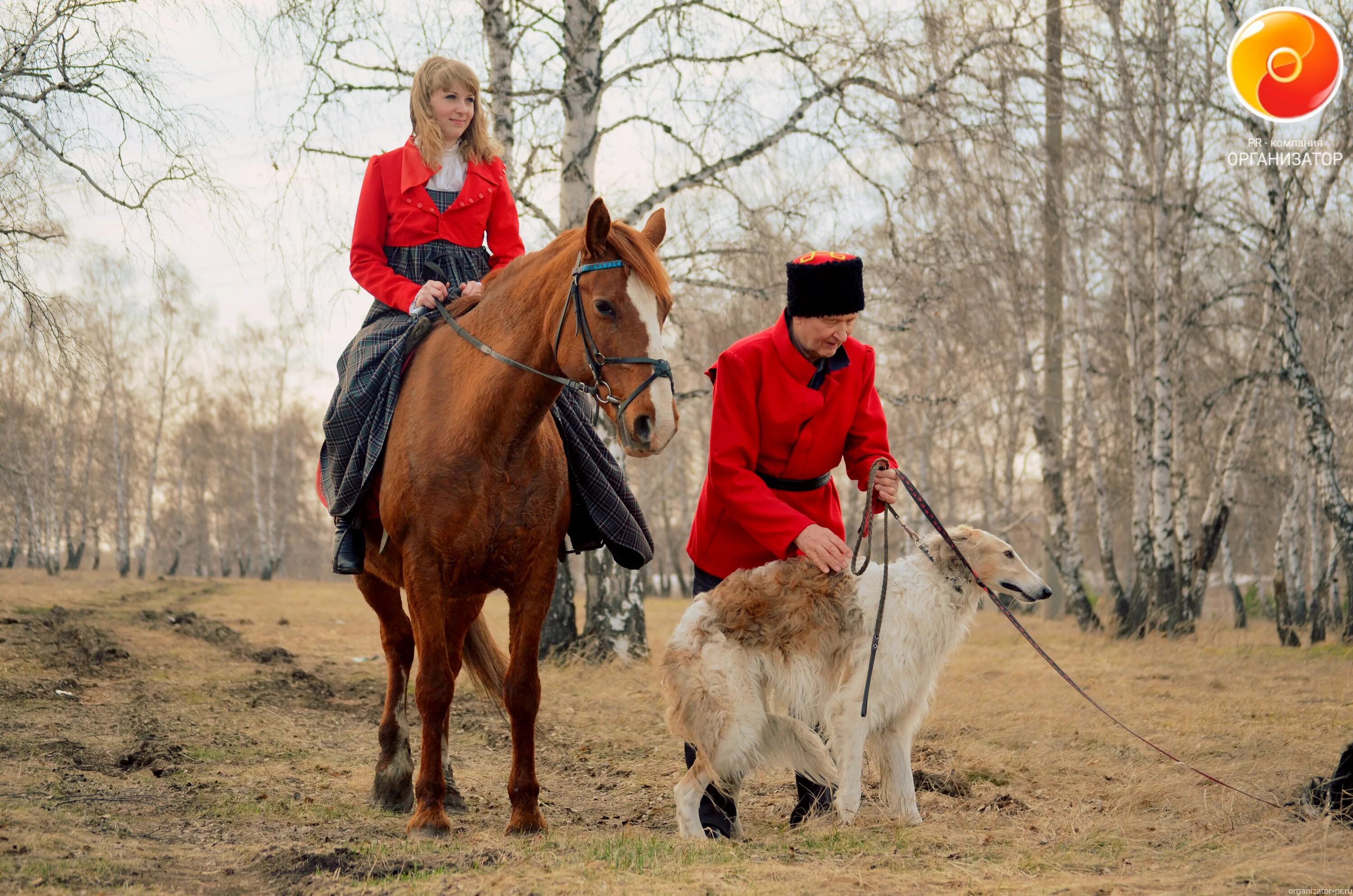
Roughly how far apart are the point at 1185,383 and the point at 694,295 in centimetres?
1154

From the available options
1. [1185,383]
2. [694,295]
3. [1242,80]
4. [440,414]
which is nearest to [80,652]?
[440,414]

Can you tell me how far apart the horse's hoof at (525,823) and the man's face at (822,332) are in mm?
2646

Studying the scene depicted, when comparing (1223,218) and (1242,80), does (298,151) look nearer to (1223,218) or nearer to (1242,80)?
(1242,80)

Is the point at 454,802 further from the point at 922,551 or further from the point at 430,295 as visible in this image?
the point at 922,551

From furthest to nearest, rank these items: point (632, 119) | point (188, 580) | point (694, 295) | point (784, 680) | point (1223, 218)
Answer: point (188, 580), point (1223, 218), point (694, 295), point (632, 119), point (784, 680)

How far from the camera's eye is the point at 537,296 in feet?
16.2

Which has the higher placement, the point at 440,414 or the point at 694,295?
the point at 694,295

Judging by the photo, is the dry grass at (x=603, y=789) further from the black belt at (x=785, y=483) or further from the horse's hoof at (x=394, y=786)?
the black belt at (x=785, y=483)

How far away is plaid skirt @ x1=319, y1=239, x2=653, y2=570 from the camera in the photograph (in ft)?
17.6

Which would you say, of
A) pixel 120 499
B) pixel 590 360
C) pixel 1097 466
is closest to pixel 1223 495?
pixel 1097 466

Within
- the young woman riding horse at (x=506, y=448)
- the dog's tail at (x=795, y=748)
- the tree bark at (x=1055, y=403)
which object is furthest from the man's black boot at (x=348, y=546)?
the tree bark at (x=1055, y=403)

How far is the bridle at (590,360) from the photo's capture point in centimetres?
425

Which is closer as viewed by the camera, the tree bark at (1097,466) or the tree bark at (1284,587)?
the tree bark at (1284,587)

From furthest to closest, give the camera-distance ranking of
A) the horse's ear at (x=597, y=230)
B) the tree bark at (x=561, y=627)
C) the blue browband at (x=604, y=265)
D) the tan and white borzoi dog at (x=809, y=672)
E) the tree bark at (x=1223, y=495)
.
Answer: the tree bark at (x=1223, y=495) → the tree bark at (x=561, y=627) → the tan and white borzoi dog at (x=809, y=672) → the blue browband at (x=604, y=265) → the horse's ear at (x=597, y=230)
